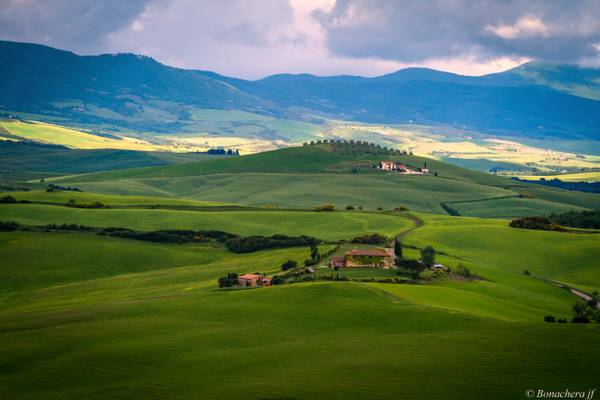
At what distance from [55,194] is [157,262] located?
61.0m

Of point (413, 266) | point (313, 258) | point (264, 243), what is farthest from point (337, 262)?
point (264, 243)

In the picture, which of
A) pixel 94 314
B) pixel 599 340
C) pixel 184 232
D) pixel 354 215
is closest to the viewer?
pixel 599 340

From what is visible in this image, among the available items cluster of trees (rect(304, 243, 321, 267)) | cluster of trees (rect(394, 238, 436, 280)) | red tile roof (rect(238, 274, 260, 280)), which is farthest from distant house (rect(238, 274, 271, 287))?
cluster of trees (rect(394, 238, 436, 280))

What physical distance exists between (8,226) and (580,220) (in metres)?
105

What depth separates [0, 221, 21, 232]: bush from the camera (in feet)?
442

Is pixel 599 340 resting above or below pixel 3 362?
above

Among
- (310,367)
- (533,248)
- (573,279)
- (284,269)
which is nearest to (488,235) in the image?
(533,248)

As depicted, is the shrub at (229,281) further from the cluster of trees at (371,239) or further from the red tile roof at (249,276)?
the cluster of trees at (371,239)

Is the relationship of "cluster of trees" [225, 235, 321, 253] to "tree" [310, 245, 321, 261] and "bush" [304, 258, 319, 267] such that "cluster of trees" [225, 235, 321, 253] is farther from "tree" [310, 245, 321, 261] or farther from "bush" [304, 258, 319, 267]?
"bush" [304, 258, 319, 267]

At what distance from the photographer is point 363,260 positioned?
10581 cm

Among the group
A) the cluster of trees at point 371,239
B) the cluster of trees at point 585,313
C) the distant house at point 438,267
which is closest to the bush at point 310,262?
the distant house at point 438,267

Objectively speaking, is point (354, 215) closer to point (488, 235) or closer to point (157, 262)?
point (488, 235)

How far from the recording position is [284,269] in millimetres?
106000

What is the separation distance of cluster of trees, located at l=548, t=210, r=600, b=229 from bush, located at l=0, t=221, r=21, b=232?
316 ft
